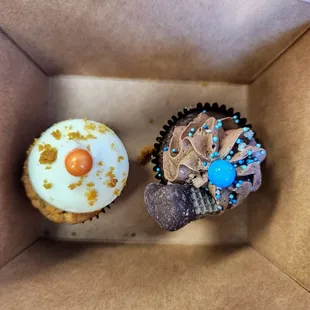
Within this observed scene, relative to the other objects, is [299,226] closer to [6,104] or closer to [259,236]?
[259,236]

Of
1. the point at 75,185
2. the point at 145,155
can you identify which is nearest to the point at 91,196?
the point at 75,185

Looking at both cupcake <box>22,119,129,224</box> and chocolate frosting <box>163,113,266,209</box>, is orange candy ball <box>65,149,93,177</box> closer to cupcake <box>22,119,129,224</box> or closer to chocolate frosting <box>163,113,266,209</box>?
cupcake <box>22,119,129,224</box>

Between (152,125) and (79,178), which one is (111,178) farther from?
(152,125)

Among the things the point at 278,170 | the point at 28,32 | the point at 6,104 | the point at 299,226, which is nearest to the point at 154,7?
the point at 28,32

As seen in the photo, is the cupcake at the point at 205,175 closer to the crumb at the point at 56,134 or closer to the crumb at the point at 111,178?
the crumb at the point at 111,178

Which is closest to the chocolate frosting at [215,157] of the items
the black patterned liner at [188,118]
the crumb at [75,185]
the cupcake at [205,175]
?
the cupcake at [205,175]

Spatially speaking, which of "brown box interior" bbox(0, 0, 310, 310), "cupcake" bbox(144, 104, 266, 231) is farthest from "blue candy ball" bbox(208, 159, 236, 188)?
"brown box interior" bbox(0, 0, 310, 310)
